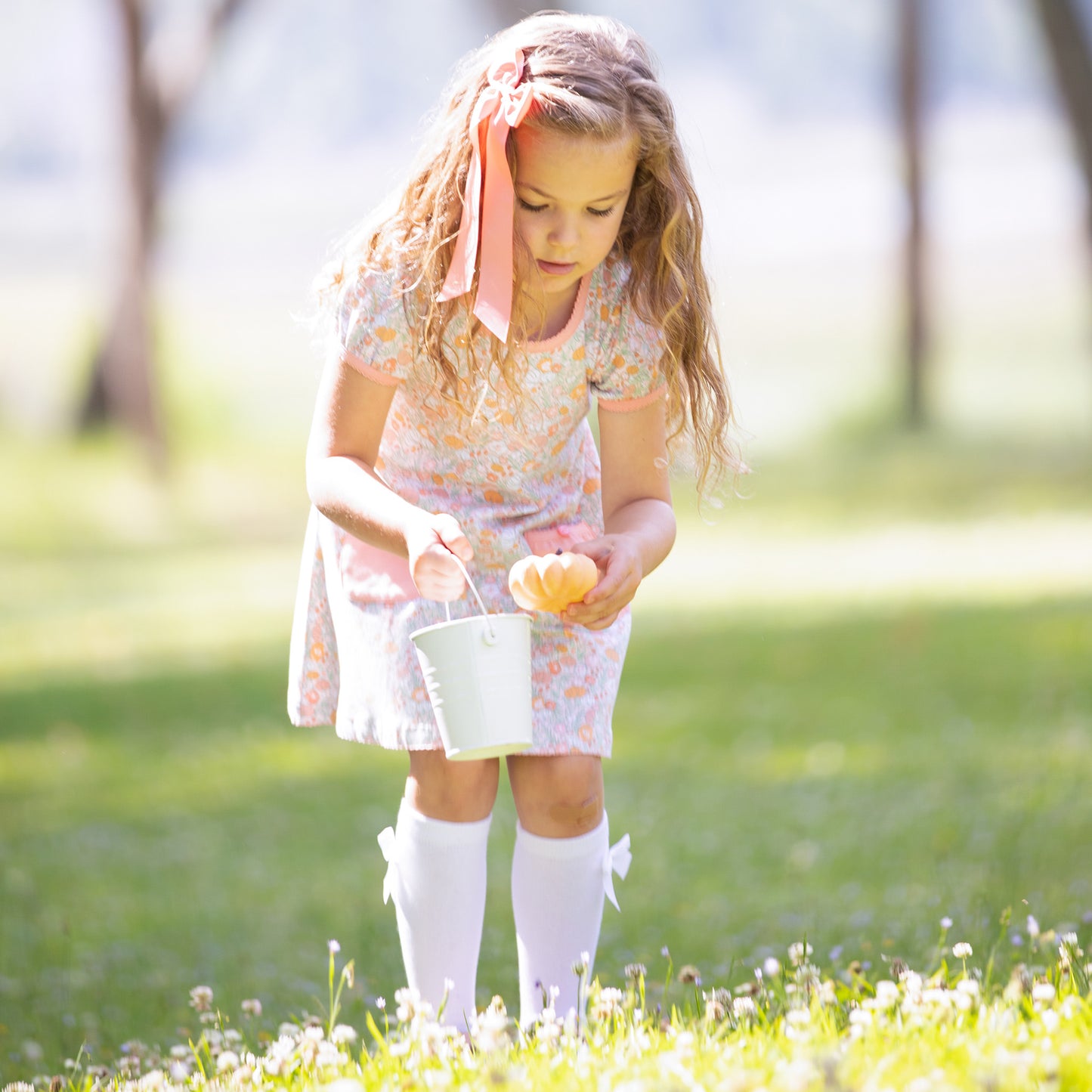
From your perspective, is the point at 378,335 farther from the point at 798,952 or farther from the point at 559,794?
the point at 798,952

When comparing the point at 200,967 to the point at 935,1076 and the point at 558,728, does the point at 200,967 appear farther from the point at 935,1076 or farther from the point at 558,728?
the point at 935,1076

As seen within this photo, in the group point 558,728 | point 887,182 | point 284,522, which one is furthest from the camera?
point 887,182

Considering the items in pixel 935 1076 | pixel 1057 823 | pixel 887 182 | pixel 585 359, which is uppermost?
pixel 887 182

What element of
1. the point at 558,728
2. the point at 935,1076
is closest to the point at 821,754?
the point at 558,728

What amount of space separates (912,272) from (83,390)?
7313 mm

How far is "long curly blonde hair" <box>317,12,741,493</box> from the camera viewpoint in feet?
7.95

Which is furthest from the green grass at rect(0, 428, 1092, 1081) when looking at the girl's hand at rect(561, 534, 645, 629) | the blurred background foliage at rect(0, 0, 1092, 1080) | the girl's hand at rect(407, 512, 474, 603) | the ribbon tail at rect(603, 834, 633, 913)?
the girl's hand at rect(407, 512, 474, 603)

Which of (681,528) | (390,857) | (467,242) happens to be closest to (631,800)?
(390,857)

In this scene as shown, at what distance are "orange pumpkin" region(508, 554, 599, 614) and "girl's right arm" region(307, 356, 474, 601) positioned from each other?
0.08 m

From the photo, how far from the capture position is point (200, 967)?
389 centimetres

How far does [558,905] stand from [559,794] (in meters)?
0.18

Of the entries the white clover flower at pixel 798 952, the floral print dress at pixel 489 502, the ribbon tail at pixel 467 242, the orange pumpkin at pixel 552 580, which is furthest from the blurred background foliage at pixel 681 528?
the orange pumpkin at pixel 552 580

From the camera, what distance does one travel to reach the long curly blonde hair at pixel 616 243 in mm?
2422

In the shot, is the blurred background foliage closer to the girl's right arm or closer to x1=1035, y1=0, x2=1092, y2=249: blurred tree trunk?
x1=1035, y1=0, x2=1092, y2=249: blurred tree trunk
